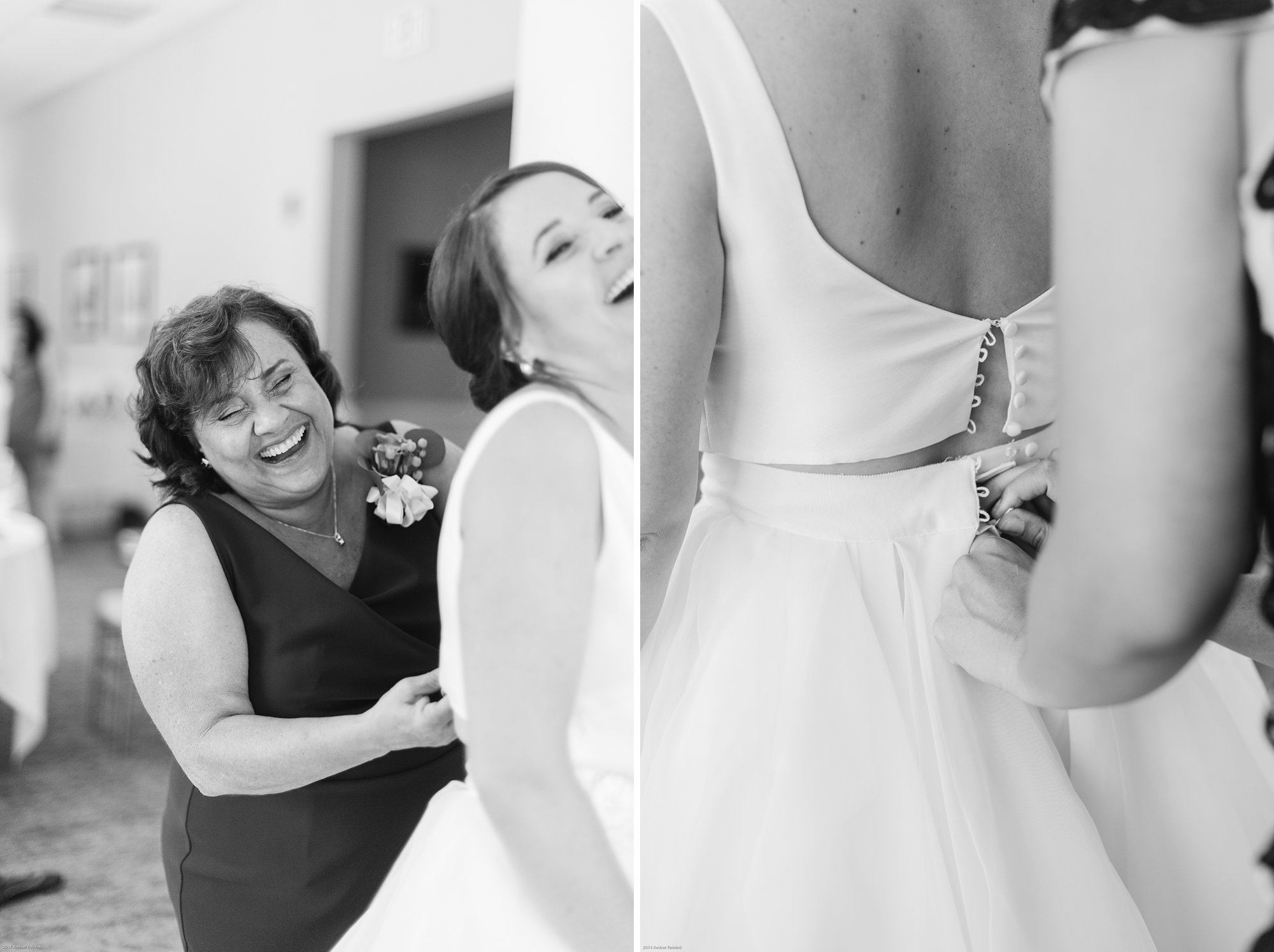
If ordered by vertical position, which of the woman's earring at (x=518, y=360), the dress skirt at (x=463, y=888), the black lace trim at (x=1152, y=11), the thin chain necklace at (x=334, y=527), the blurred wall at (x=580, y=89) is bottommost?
the dress skirt at (x=463, y=888)

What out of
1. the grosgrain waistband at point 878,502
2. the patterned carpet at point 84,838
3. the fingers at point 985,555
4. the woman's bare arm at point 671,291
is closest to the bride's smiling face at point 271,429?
the patterned carpet at point 84,838

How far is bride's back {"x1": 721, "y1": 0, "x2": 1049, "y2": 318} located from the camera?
0.88 m

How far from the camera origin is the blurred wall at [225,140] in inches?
39.9

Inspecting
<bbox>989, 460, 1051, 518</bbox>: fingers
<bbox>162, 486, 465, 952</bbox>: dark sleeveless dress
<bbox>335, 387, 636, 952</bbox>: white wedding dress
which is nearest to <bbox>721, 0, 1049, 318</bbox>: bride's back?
<bbox>989, 460, 1051, 518</bbox>: fingers

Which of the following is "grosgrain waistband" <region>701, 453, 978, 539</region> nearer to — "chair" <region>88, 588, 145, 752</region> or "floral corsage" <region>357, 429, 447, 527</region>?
"floral corsage" <region>357, 429, 447, 527</region>

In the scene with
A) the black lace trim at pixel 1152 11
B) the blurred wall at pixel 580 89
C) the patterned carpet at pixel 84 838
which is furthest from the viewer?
the blurred wall at pixel 580 89

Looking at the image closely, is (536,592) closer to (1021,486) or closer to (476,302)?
(476,302)

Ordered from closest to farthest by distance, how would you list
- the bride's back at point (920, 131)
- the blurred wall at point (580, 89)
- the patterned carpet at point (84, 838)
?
the bride's back at point (920, 131) → the patterned carpet at point (84, 838) → the blurred wall at point (580, 89)

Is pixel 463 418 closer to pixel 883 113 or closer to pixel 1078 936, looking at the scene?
pixel 883 113

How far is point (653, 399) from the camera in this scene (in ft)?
3.46

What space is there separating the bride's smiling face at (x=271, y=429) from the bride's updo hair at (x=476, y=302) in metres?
0.16

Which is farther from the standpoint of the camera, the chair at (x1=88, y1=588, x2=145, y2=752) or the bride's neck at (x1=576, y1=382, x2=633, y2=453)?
the bride's neck at (x1=576, y1=382, x2=633, y2=453)

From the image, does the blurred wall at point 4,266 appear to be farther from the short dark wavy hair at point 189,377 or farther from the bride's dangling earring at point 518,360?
the bride's dangling earring at point 518,360

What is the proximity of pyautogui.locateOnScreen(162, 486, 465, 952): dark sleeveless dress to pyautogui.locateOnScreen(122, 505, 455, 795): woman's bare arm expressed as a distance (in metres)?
0.01
